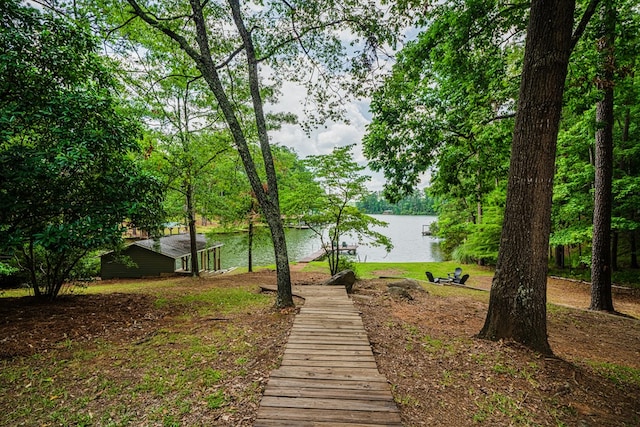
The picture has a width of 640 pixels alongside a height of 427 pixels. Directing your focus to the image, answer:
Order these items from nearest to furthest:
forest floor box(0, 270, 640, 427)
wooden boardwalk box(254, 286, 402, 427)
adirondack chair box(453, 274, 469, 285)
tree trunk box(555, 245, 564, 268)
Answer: wooden boardwalk box(254, 286, 402, 427)
forest floor box(0, 270, 640, 427)
adirondack chair box(453, 274, 469, 285)
tree trunk box(555, 245, 564, 268)

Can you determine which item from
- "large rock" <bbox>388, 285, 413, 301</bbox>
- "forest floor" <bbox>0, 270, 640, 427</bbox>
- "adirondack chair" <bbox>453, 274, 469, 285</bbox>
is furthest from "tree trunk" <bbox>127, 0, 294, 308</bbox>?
"adirondack chair" <bbox>453, 274, 469, 285</bbox>

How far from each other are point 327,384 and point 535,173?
372cm

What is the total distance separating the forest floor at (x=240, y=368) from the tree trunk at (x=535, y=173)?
58 cm

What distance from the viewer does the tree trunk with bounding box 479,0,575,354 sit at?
3588 mm

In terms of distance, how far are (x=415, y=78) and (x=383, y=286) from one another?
20.2ft

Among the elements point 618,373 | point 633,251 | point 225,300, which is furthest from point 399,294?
point 633,251

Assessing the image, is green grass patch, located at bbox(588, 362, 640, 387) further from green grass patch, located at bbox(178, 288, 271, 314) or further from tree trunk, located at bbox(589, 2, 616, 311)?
green grass patch, located at bbox(178, 288, 271, 314)

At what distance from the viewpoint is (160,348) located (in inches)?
158

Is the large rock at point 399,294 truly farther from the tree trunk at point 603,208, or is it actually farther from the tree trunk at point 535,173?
the tree trunk at point 603,208

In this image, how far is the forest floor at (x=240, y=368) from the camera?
2.62 meters

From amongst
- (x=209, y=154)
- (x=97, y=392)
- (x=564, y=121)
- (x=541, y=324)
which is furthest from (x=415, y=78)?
(x=564, y=121)

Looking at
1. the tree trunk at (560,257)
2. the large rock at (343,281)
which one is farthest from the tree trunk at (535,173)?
the tree trunk at (560,257)

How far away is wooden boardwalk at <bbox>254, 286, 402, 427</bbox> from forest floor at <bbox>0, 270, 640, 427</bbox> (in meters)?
0.21

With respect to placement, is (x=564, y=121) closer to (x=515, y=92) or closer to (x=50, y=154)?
(x=515, y=92)
